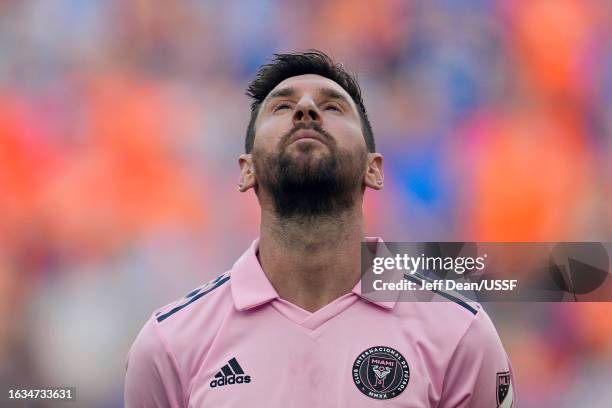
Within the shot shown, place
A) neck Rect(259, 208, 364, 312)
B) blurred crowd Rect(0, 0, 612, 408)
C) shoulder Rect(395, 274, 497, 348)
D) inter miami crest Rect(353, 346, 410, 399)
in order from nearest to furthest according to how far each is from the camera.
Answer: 1. inter miami crest Rect(353, 346, 410, 399)
2. shoulder Rect(395, 274, 497, 348)
3. neck Rect(259, 208, 364, 312)
4. blurred crowd Rect(0, 0, 612, 408)

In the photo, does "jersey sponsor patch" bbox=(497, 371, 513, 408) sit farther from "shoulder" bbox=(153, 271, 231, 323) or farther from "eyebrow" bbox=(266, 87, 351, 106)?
"eyebrow" bbox=(266, 87, 351, 106)

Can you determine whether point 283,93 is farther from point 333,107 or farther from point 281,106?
point 333,107

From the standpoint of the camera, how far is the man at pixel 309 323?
215cm

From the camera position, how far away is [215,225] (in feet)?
16.0

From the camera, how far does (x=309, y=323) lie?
224cm

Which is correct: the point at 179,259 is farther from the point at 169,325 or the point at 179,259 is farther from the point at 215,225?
the point at 169,325

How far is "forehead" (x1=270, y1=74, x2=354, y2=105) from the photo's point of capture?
103 inches

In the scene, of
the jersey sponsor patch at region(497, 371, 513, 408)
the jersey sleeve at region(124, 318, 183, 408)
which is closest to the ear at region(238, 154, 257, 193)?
the jersey sleeve at region(124, 318, 183, 408)

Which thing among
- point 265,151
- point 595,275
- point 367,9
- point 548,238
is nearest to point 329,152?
point 265,151

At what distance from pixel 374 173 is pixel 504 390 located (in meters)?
0.81

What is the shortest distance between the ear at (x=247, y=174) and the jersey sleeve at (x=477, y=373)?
0.84 m

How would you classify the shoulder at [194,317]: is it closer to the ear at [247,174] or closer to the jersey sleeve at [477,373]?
the ear at [247,174]

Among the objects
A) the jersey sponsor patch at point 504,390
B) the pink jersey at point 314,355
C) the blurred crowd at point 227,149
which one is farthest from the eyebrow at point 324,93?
the blurred crowd at point 227,149

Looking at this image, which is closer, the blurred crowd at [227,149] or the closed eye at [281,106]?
the closed eye at [281,106]
